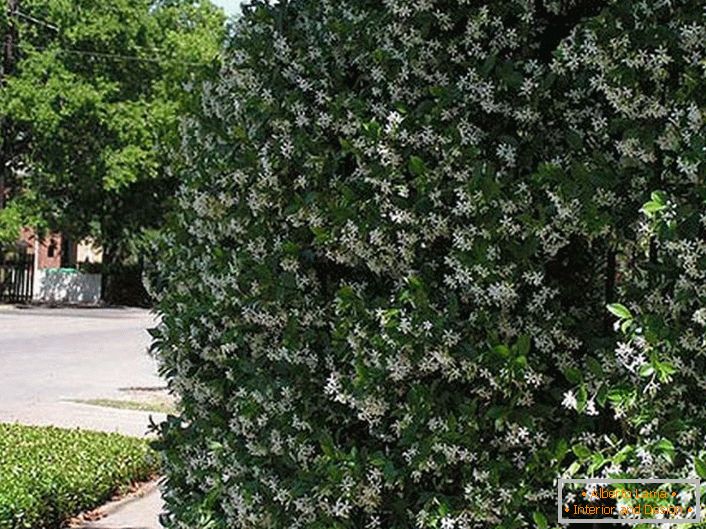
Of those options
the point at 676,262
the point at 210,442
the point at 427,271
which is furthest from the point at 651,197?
the point at 210,442

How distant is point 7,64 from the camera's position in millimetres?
34344

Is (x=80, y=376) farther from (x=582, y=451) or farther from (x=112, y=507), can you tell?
(x=582, y=451)

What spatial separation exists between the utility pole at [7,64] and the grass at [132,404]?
23357 mm

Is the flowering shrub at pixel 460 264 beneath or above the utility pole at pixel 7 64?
beneath

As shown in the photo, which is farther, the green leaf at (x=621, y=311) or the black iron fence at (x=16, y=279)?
the black iron fence at (x=16, y=279)

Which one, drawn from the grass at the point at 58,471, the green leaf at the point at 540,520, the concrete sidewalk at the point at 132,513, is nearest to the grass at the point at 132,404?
the grass at the point at 58,471

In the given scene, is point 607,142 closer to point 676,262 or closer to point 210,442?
point 676,262

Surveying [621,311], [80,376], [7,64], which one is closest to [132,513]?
[621,311]

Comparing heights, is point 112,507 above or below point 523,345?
below

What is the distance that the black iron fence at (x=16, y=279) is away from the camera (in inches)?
1448

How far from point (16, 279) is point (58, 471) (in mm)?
32005

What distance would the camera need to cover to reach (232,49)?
331 centimetres

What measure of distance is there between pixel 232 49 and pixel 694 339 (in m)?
1.84

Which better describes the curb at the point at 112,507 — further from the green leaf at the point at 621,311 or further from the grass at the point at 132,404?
the green leaf at the point at 621,311
